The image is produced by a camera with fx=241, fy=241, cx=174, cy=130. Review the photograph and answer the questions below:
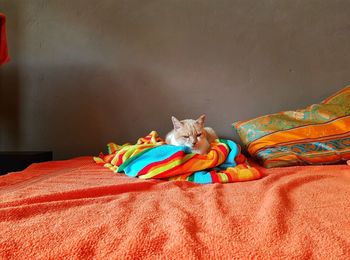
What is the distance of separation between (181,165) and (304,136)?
2.35 feet

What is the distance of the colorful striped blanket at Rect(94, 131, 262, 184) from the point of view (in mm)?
1006

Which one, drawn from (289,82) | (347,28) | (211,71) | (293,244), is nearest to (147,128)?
(211,71)

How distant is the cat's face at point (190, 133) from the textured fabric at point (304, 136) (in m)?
0.27

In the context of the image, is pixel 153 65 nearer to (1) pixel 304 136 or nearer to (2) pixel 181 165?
(2) pixel 181 165

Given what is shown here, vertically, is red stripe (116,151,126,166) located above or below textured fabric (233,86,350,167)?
below

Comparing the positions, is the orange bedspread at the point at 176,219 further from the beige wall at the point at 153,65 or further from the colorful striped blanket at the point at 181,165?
the beige wall at the point at 153,65

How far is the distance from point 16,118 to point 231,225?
5.78 ft

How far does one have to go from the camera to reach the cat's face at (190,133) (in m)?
1.38

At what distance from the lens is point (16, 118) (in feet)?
5.66

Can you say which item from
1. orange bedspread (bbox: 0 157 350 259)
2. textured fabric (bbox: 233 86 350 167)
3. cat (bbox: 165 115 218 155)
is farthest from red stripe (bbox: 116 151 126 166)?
textured fabric (bbox: 233 86 350 167)

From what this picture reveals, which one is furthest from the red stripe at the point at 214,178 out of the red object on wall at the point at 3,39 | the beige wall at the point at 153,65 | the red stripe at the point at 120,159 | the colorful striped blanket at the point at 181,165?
A: the red object on wall at the point at 3,39

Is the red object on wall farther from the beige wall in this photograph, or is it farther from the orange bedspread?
the orange bedspread

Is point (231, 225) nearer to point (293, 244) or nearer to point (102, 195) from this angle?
point (293, 244)

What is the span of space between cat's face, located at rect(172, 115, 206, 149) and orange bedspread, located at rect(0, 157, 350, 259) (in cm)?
46
